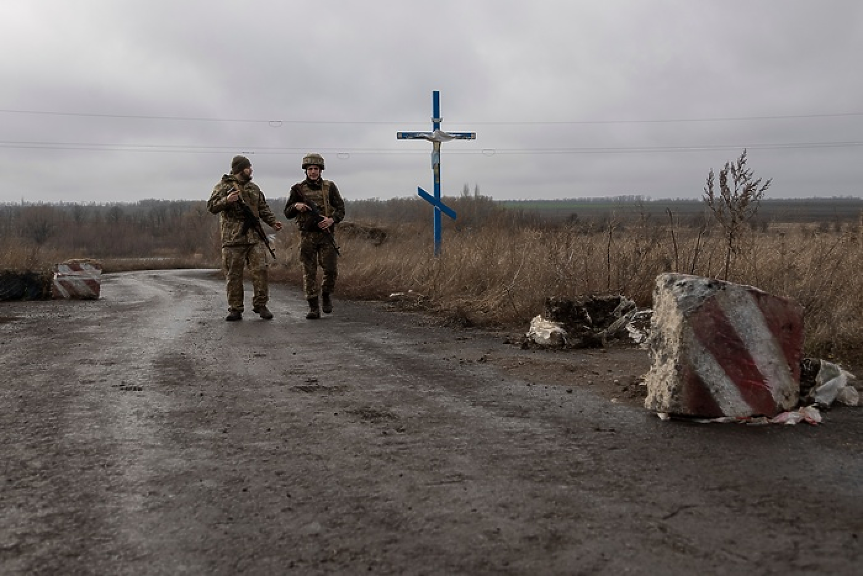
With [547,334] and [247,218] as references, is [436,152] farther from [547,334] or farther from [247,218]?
[547,334]

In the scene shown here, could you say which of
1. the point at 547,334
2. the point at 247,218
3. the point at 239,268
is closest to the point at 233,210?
the point at 247,218

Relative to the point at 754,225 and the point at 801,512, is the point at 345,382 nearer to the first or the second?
the point at 801,512

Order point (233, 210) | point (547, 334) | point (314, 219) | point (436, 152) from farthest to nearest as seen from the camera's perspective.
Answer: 1. point (436, 152)
2. point (314, 219)
3. point (233, 210)
4. point (547, 334)

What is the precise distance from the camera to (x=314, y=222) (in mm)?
10414

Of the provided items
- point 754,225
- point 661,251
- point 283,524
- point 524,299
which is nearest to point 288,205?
point 524,299

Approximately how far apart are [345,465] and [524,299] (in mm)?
6184

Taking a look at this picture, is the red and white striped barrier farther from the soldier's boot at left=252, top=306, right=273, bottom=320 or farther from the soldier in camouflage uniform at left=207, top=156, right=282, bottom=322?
the soldier's boot at left=252, top=306, right=273, bottom=320

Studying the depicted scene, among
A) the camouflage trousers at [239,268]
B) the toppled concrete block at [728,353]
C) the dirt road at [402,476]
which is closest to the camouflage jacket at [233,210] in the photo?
the camouflage trousers at [239,268]

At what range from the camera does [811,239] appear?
1034 cm

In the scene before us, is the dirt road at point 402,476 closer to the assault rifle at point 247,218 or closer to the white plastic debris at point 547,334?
the white plastic debris at point 547,334

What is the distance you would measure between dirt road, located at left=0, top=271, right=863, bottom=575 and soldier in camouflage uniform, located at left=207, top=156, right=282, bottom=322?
12.6 feet

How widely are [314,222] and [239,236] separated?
3.47 ft

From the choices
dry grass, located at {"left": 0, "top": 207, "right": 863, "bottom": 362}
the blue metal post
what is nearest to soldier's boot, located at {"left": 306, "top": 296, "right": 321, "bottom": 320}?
dry grass, located at {"left": 0, "top": 207, "right": 863, "bottom": 362}

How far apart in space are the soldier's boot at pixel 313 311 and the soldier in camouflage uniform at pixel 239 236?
55 cm
